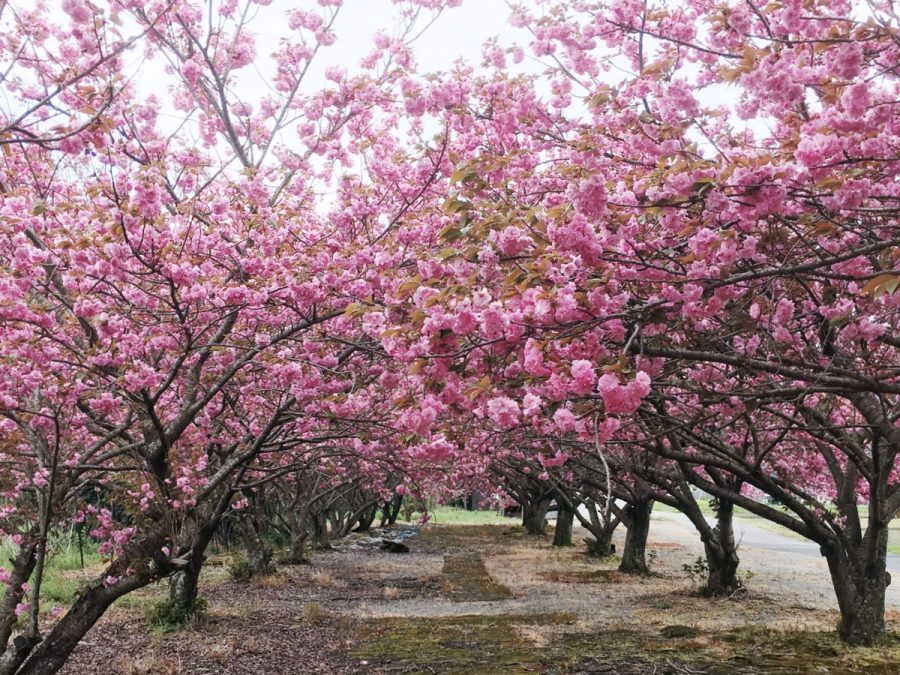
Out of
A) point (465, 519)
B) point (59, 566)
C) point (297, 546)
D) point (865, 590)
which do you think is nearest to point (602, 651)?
point (865, 590)

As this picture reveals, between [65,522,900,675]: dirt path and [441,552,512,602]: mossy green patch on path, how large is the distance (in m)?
0.06

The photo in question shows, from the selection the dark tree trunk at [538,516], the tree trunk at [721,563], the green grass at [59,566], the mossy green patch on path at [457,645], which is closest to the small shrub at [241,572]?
the green grass at [59,566]

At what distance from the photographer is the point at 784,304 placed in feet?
14.6

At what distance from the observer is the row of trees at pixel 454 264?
11.7ft

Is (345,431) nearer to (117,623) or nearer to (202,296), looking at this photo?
(202,296)

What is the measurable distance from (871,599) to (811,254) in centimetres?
576

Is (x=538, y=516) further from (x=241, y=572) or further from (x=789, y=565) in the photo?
(x=241, y=572)

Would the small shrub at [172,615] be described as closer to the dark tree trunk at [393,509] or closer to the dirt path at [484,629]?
the dirt path at [484,629]

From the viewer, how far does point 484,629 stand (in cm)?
1002

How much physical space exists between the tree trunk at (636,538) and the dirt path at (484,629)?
0.62 m

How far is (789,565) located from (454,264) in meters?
19.6

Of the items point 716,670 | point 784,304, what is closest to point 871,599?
point 716,670

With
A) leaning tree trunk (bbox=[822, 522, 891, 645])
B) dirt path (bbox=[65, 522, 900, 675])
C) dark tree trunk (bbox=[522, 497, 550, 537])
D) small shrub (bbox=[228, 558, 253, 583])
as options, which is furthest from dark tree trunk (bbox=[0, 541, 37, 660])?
dark tree trunk (bbox=[522, 497, 550, 537])

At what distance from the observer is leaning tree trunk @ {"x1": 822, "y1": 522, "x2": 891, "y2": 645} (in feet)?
26.6
